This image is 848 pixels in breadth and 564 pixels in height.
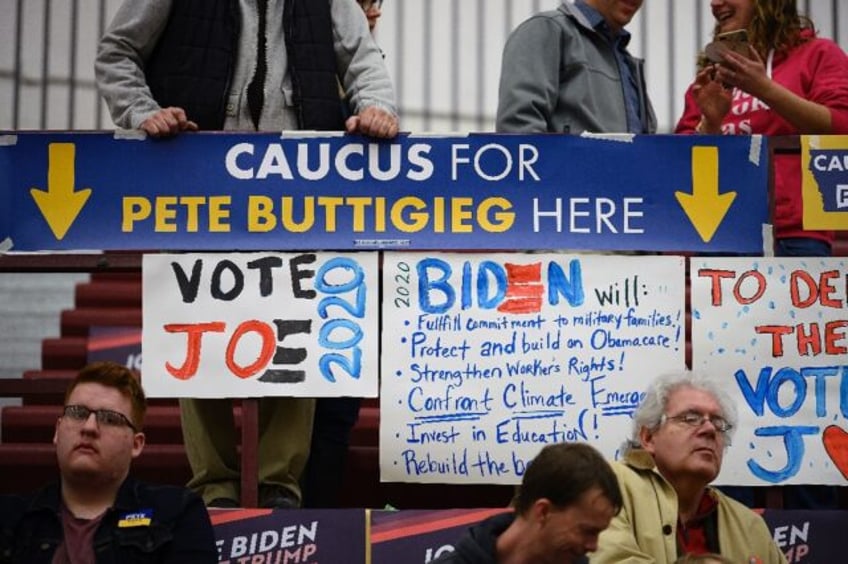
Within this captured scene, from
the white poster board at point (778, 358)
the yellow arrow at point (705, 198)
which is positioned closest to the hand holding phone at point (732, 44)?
the yellow arrow at point (705, 198)

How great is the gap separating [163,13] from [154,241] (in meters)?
0.86

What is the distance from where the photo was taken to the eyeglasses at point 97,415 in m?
5.55

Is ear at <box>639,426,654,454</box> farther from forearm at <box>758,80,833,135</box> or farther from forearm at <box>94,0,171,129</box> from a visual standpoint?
forearm at <box>94,0,171,129</box>

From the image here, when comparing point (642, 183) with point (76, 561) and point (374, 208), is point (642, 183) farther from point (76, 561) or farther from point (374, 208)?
point (76, 561)

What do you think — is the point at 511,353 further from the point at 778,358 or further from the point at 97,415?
the point at 97,415

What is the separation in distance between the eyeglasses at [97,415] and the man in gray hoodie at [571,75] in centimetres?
189

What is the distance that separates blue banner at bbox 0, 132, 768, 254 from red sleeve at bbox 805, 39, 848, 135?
0.56 meters

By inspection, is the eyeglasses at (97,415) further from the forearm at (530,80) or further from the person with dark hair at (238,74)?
the forearm at (530,80)

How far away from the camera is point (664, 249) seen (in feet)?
20.9

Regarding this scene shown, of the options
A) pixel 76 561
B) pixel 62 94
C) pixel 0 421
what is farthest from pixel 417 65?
pixel 76 561

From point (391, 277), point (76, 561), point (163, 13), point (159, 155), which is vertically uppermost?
point (163, 13)

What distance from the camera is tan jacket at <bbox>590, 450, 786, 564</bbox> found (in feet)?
18.0

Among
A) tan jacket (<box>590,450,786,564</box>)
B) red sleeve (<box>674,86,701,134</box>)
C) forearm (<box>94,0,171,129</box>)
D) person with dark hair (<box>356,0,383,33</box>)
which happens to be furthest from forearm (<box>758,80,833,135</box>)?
forearm (<box>94,0,171,129</box>)

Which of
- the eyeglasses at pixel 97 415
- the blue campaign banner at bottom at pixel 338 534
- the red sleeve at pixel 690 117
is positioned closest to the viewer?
the eyeglasses at pixel 97 415
